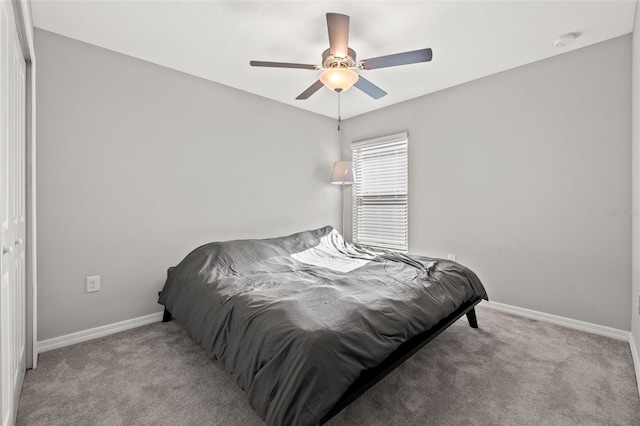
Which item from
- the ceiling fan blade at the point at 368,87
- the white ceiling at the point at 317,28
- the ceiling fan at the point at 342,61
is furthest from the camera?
the ceiling fan blade at the point at 368,87

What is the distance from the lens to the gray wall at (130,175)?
228 cm

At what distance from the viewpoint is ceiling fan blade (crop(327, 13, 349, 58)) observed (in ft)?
5.74

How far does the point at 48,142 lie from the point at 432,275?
303 centimetres

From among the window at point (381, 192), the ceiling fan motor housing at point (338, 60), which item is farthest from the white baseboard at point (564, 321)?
the ceiling fan motor housing at point (338, 60)

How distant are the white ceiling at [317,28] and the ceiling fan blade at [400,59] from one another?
34cm

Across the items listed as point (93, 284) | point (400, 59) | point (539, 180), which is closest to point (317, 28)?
point (400, 59)

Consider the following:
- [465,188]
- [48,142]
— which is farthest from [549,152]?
[48,142]

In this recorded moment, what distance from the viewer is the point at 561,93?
267cm

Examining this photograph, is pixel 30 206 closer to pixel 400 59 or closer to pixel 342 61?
pixel 342 61

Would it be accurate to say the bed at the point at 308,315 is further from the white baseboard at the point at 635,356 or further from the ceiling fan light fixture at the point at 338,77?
the ceiling fan light fixture at the point at 338,77

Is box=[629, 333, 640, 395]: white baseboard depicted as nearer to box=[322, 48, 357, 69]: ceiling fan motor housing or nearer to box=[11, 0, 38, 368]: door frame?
box=[322, 48, 357, 69]: ceiling fan motor housing

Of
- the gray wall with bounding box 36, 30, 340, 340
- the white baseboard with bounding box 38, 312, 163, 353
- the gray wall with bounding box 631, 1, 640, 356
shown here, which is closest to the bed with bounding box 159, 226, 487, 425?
the white baseboard with bounding box 38, 312, 163, 353

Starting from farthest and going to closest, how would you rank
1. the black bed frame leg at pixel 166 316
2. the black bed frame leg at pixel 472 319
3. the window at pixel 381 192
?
the window at pixel 381 192, the black bed frame leg at pixel 166 316, the black bed frame leg at pixel 472 319

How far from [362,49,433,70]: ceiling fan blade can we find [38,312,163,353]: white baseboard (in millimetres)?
2800
